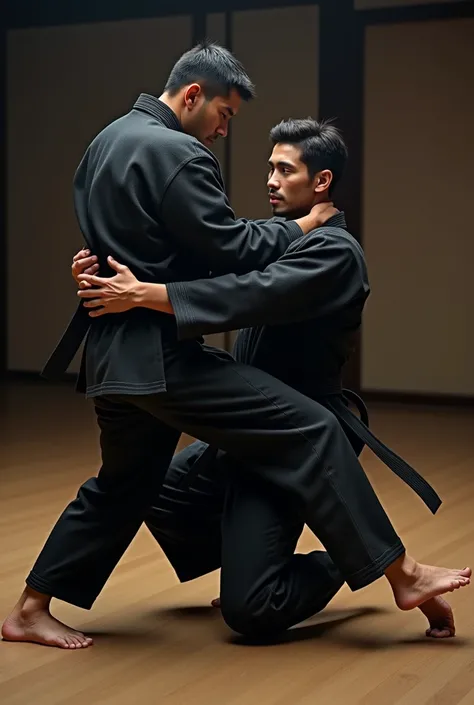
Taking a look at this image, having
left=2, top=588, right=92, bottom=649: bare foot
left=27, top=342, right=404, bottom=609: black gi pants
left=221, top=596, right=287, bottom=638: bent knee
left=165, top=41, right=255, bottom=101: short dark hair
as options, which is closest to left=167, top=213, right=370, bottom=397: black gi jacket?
left=27, top=342, right=404, bottom=609: black gi pants

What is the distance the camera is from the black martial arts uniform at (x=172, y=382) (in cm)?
247

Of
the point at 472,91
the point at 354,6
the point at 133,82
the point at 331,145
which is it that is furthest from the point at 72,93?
the point at 331,145

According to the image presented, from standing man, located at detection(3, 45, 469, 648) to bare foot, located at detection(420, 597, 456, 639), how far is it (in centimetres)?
11

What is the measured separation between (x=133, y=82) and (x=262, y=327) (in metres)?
5.90

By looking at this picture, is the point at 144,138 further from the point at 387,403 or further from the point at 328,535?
the point at 387,403

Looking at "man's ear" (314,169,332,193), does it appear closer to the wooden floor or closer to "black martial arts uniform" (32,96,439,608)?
"black martial arts uniform" (32,96,439,608)

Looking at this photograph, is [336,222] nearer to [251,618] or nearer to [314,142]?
[314,142]

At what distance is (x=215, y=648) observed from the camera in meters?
2.62

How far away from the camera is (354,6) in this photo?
7.45 m

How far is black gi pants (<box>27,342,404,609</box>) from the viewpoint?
99.5 inches

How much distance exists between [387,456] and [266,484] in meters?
0.28

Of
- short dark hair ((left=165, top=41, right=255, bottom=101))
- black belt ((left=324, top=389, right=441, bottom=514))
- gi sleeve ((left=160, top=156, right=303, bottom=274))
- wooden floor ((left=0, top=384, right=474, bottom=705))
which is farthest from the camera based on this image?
black belt ((left=324, top=389, right=441, bottom=514))

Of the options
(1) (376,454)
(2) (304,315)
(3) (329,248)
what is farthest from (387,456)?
(3) (329,248)

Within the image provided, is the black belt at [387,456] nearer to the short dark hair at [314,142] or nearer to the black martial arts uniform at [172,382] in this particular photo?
the black martial arts uniform at [172,382]
